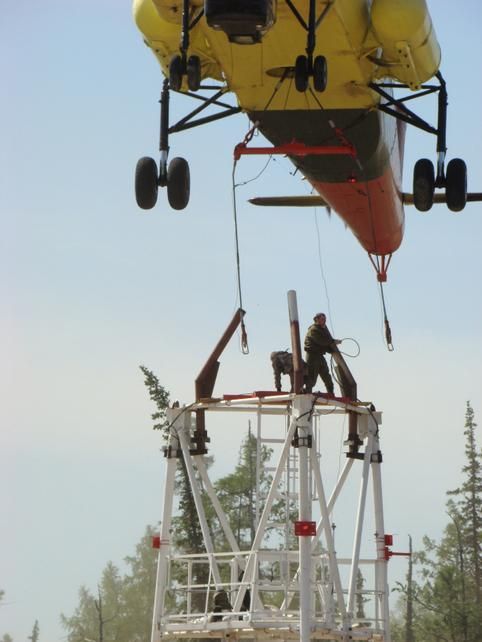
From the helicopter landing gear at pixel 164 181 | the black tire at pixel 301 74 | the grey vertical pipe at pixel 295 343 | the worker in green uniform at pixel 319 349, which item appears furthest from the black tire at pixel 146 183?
the worker in green uniform at pixel 319 349

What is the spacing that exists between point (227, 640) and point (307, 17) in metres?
10.7

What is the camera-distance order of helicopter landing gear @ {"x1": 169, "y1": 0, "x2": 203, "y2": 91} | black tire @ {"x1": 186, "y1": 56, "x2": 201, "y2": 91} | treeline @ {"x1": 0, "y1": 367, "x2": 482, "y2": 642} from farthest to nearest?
treeline @ {"x1": 0, "y1": 367, "x2": 482, "y2": 642}, black tire @ {"x1": 186, "y1": 56, "x2": 201, "y2": 91}, helicopter landing gear @ {"x1": 169, "y1": 0, "x2": 203, "y2": 91}

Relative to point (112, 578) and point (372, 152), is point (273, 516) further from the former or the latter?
point (112, 578)

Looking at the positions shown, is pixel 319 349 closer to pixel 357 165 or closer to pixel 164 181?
pixel 357 165

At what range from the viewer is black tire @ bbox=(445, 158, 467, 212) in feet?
77.5

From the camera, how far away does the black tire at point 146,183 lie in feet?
75.6

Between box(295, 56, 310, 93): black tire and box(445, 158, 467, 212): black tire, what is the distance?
3965 mm

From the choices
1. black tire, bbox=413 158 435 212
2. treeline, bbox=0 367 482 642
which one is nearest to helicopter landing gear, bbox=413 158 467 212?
black tire, bbox=413 158 435 212

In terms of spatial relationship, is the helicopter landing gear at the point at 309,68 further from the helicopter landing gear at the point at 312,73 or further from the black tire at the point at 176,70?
the black tire at the point at 176,70

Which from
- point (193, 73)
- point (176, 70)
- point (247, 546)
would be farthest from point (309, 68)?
point (247, 546)

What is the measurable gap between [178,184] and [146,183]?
1.53ft

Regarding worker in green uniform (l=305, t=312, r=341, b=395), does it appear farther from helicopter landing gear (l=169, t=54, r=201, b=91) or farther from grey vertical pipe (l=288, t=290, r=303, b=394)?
helicopter landing gear (l=169, t=54, r=201, b=91)

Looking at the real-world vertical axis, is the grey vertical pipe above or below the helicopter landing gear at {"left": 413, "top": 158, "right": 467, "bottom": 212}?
below

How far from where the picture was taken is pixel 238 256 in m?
23.8
